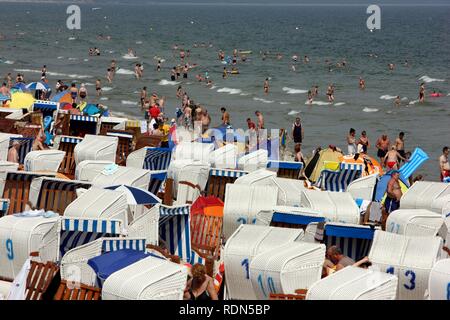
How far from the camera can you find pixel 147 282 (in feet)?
26.1

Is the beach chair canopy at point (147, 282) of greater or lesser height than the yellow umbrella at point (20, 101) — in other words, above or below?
below

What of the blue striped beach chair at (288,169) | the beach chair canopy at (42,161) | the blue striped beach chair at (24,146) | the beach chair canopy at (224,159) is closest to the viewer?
the beach chair canopy at (42,161)

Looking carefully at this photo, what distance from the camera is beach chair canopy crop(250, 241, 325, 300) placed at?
8.86m

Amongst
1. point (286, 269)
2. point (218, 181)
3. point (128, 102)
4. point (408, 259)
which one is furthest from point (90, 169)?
point (128, 102)

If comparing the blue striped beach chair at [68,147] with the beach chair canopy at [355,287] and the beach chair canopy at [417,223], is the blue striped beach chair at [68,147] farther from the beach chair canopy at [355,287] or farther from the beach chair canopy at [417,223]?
the beach chair canopy at [355,287]

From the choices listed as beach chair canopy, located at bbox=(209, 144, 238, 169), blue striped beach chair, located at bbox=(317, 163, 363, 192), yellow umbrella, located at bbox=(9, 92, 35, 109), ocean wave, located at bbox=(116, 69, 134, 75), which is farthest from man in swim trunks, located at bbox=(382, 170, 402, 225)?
ocean wave, located at bbox=(116, 69, 134, 75)

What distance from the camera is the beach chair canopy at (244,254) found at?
367 inches

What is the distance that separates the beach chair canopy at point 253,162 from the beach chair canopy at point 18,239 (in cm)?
503

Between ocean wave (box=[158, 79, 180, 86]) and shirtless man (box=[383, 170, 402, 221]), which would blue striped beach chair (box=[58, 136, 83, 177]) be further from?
ocean wave (box=[158, 79, 180, 86])

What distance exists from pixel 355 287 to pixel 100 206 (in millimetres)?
4032

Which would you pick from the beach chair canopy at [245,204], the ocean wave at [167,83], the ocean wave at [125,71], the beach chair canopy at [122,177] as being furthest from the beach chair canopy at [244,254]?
the ocean wave at [125,71]

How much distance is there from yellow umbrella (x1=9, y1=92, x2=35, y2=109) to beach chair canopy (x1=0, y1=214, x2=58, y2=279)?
11883mm
